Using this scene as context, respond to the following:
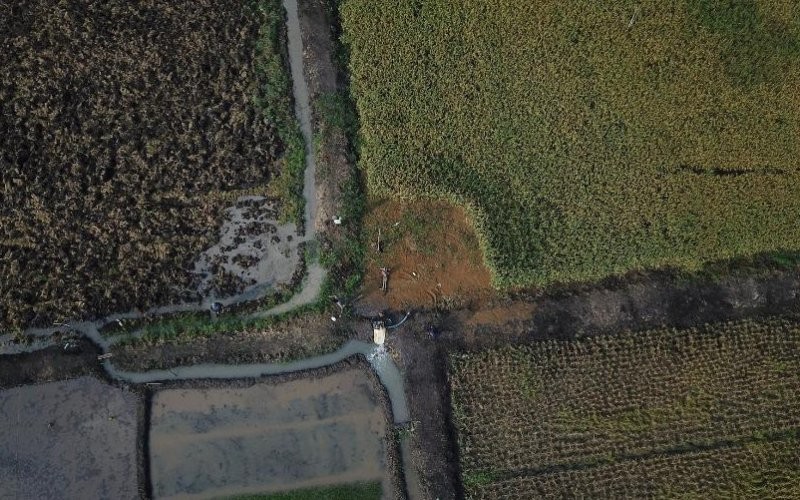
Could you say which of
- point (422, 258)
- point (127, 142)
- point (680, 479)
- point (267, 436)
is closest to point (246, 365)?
point (267, 436)

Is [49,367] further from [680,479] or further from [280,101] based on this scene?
[680,479]

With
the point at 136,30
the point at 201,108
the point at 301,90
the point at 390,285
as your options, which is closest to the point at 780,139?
the point at 390,285

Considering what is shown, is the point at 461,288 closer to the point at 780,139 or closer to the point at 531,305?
the point at 531,305

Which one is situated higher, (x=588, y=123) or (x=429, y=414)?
(x=588, y=123)

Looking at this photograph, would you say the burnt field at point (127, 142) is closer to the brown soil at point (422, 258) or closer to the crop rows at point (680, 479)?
the brown soil at point (422, 258)

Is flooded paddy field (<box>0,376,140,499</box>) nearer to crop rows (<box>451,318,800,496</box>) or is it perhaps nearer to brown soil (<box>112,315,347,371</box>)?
brown soil (<box>112,315,347,371</box>)

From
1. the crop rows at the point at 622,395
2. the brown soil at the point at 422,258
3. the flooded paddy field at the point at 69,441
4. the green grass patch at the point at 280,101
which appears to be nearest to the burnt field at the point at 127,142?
the green grass patch at the point at 280,101
